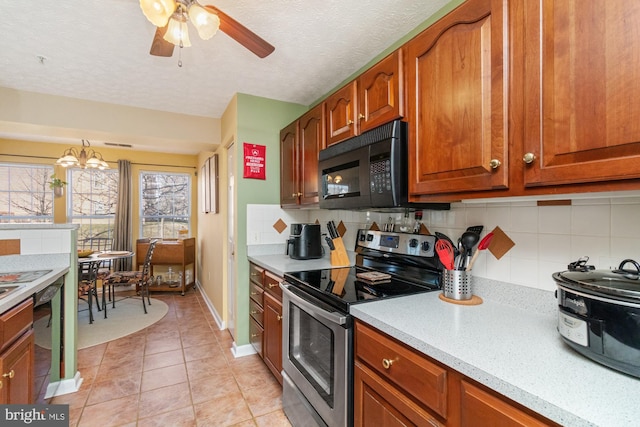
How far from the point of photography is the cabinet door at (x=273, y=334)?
1993 mm

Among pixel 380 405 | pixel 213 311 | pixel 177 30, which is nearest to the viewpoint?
pixel 380 405

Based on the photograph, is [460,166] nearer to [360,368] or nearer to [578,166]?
[578,166]

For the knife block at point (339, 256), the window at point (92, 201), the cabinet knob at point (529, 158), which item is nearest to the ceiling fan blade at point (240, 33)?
the cabinet knob at point (529, 158)

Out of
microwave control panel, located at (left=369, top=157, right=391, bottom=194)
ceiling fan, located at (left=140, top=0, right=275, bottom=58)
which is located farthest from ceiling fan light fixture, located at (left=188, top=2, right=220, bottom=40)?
microwave control panel, located at (left=369, top=157, right=391, bottom=194)

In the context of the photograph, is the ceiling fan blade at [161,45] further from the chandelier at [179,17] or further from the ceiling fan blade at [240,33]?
the ceiling fan blade at [240,33]

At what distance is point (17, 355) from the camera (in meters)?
1.36

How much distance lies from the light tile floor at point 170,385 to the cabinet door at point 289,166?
142 cm

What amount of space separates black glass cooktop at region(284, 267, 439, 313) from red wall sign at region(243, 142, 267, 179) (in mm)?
1168

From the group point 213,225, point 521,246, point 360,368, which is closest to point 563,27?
point 521,246

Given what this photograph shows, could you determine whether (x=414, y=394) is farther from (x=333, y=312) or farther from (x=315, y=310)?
(x=315, y=310)

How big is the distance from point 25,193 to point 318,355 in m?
5.34

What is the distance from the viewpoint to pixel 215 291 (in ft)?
11.8

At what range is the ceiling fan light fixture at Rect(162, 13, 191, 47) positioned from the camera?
1271 mm

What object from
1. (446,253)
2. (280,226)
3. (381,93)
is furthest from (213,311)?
(381,93)
